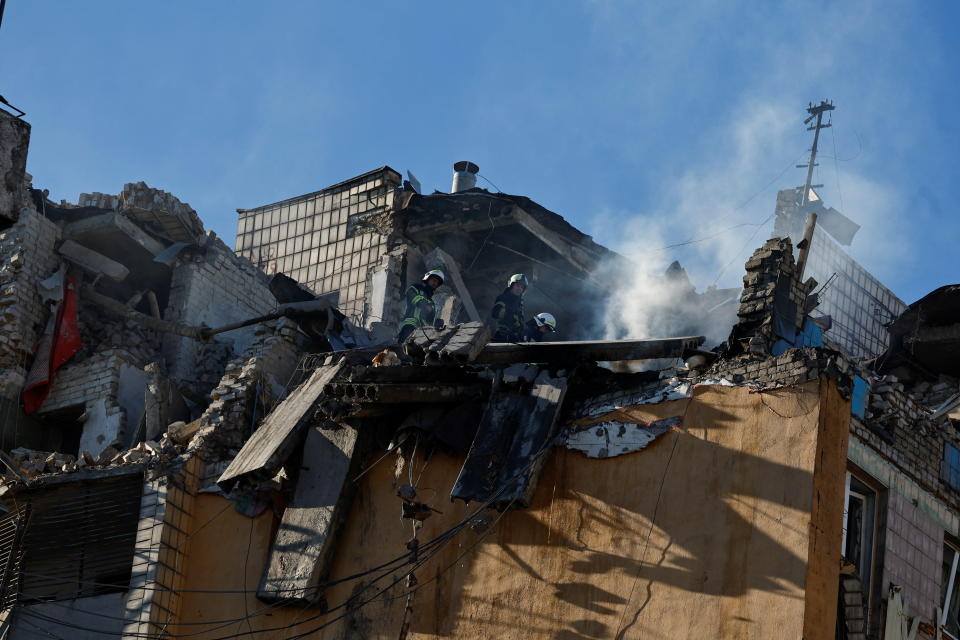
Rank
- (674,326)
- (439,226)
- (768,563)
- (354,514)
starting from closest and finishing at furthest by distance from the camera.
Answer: (768,563) → (354,514) → (674,326) → (439,226)

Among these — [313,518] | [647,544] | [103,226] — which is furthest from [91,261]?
[647,544]

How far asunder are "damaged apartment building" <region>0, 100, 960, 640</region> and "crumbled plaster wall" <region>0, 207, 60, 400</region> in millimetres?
312

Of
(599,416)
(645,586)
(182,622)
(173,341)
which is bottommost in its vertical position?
(182,622)

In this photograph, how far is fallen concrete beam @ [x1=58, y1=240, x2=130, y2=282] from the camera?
1766 cm

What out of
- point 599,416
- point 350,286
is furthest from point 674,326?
point 599,416

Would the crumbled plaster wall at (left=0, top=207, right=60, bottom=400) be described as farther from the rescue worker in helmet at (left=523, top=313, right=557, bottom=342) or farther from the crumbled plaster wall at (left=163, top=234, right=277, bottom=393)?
the rescue worker in helmet at (left=523, top=313, right=557, bottom=342)

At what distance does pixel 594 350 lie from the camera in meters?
11.5

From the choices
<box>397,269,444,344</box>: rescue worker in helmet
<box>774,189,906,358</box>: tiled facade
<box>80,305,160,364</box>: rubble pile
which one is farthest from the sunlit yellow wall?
<box>774,189,906,358</box>: tiled facade

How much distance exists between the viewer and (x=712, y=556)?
9.73 meters

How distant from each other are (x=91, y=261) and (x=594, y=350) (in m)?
8.94

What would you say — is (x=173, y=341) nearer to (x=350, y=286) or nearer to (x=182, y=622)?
(x=350, y=286)

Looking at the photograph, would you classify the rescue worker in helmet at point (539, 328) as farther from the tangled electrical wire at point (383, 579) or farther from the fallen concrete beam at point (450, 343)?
the tangled electrical wire at point (383, 579)

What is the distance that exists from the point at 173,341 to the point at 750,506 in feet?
34.2

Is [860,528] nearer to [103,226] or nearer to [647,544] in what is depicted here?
[647,544]
